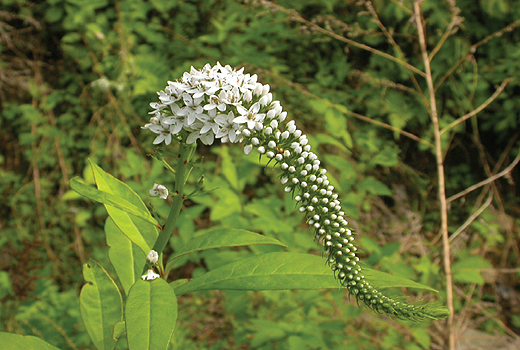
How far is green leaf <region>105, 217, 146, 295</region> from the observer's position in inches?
55.1

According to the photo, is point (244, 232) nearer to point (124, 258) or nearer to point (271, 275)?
point (271, 275)

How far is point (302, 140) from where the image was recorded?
1129 mm

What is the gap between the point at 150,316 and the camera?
1.00m

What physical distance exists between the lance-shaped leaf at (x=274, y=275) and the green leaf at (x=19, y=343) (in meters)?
0.45

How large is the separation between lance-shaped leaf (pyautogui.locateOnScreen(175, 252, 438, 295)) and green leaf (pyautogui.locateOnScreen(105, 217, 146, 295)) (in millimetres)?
249

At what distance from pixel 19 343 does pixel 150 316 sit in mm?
468


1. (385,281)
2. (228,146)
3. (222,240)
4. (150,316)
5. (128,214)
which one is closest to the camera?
(150,316)

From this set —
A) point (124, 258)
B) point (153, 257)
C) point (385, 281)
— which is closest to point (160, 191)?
point (153, 257)

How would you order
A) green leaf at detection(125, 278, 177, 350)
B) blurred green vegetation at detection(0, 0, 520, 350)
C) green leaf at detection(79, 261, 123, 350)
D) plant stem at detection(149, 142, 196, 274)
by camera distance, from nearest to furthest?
green leaf at detection(125, 278, 177, 350), plant stem at detection(149, 142, 196, 274), green leaf at detection(79, 261, 123, 350), blurred green vegetation at detection(0, 0, 520, 350)

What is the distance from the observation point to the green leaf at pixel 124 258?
4.59 feet

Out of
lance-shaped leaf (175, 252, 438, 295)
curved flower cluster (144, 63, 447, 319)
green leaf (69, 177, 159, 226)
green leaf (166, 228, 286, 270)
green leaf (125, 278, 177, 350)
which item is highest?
curved flower cluster (144, 63, 447, 319)

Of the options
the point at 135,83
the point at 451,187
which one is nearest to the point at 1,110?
the point at 135,83

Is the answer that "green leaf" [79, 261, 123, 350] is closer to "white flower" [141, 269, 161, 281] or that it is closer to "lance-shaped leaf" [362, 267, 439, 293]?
"white flower" [141, 269, 161, 281]

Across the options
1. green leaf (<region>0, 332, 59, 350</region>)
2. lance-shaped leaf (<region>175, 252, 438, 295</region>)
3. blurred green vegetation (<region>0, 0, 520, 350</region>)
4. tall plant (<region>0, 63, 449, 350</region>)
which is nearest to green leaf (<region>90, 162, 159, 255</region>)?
tall plant (<region>0, 63, 449, 350</region>)
